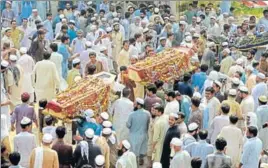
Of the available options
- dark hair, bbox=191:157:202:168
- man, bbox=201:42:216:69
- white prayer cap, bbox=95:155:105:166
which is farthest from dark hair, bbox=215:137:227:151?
man, bbox=201:42:216:69

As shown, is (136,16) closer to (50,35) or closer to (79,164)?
(50,35)

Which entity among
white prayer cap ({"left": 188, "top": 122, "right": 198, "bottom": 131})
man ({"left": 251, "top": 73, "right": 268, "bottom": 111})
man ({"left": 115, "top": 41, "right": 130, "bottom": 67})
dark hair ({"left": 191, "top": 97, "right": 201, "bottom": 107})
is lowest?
man ({"left": 115, "top": 41, "right": 130, "bottom": 67})

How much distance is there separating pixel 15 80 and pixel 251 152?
4288mm

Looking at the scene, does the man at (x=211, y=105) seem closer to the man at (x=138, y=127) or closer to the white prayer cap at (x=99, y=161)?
the man at (x=138, y=127)

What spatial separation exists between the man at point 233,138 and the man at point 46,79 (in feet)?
10.9

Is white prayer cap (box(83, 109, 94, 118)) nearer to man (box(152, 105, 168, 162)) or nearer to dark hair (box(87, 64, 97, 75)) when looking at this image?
man (box(152, 105, 168, 162))

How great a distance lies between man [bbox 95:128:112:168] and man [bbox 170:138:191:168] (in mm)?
854

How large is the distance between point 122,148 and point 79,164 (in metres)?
0.58

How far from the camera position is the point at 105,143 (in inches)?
343

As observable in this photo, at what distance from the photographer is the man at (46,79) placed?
11180 millimetres

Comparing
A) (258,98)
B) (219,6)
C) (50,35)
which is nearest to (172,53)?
(258,98)

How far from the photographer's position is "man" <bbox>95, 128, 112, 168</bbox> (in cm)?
866

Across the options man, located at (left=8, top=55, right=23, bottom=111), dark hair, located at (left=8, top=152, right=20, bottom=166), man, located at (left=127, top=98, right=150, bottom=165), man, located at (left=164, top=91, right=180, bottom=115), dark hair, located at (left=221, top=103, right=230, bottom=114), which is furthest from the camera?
Answer: man, located at (left=8, top=55, right=23, bottom=111)

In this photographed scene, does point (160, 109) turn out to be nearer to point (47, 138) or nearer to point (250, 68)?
point (47, 138)
